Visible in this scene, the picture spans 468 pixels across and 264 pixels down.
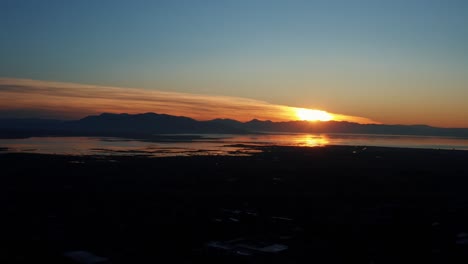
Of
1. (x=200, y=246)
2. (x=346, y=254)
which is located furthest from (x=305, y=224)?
(x=200, y=246)

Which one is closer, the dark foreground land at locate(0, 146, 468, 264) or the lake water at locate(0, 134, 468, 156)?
the dark foreground land at locate(0, 146, 468, 264)

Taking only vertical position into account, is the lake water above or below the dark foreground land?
above

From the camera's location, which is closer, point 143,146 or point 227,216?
point 227,216

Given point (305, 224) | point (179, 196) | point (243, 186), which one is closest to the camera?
Answer: point (305, 224)

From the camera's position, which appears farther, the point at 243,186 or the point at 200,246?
the point at 243,186

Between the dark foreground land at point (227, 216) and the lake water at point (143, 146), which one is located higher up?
the lake water at point (143, 146)

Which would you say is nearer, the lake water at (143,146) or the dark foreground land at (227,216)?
the dark foreground land at (227,216)

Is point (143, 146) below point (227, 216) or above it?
above

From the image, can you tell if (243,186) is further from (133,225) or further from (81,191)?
(133,225)
